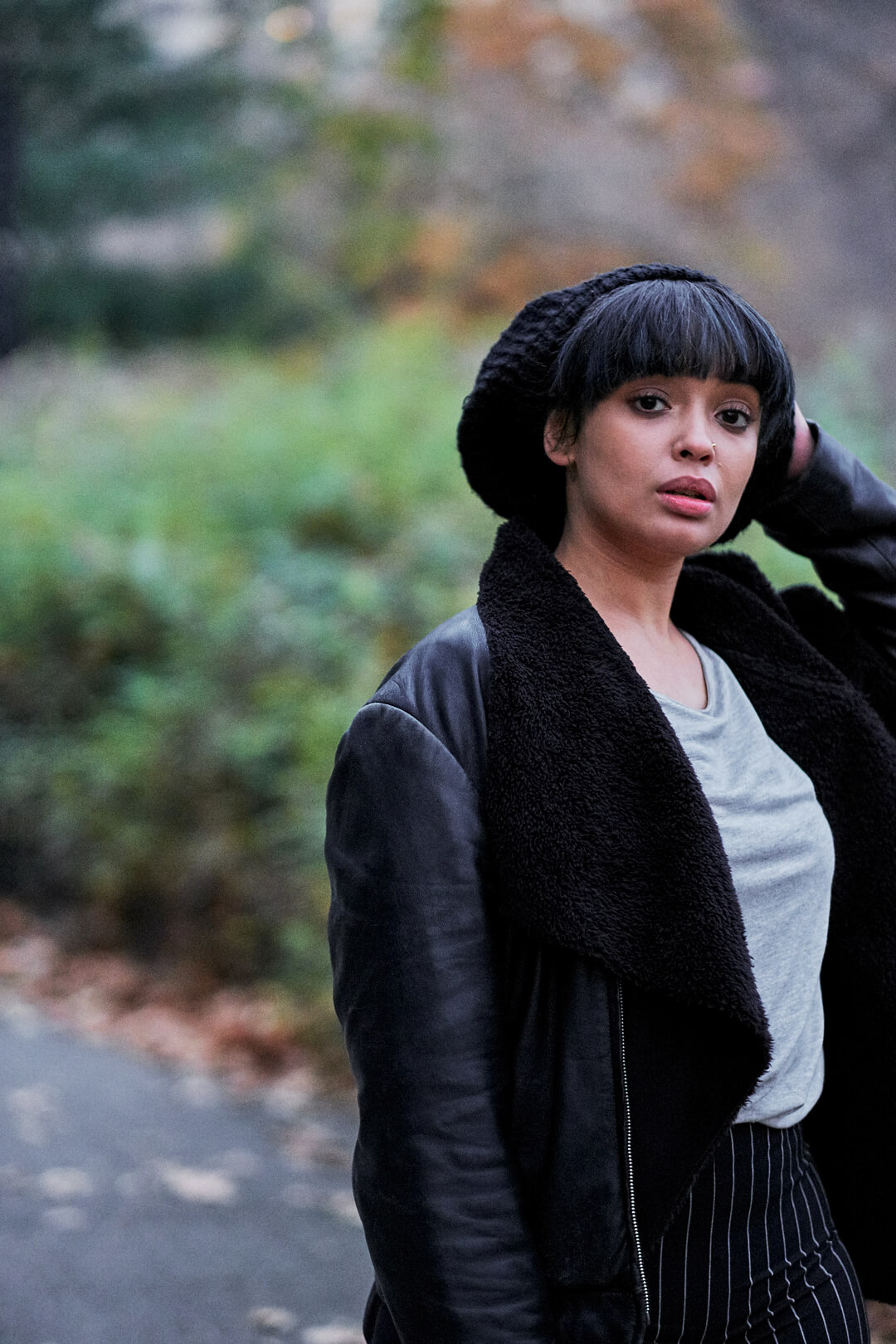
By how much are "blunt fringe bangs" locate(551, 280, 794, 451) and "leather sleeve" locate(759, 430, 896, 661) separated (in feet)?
1.27

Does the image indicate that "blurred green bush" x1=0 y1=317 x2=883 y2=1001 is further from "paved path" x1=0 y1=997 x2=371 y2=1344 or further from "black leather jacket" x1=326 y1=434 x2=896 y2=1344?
"black leather jacket" x1=326 y1=434 x2=896 y2=1344

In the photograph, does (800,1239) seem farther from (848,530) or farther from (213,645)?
(213,645)

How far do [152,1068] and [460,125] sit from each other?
11.7 metres

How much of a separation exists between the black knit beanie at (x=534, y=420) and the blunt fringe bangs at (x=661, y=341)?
0.02 m

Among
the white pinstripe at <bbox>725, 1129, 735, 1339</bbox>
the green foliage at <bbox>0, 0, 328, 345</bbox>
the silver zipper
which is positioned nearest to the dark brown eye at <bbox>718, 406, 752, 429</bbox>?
the silver zipper

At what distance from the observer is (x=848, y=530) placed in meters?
2.15

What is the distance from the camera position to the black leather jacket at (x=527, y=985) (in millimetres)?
1528

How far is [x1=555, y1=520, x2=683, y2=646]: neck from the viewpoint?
182 cm

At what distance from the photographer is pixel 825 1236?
1800 millimetres

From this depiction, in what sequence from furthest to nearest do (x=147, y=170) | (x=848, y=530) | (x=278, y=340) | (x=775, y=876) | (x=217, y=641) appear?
(x=278, y=340) < (x=147, y=170) < (x=217, y=641) < (x=848, y=530) < (x=775, y=876)

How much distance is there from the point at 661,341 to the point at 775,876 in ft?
2.25

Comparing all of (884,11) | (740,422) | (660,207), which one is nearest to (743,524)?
(740,422)

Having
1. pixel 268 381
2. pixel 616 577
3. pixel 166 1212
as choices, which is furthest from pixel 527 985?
pixel 268 381

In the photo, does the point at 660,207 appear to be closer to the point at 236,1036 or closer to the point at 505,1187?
the point at 236,1036
